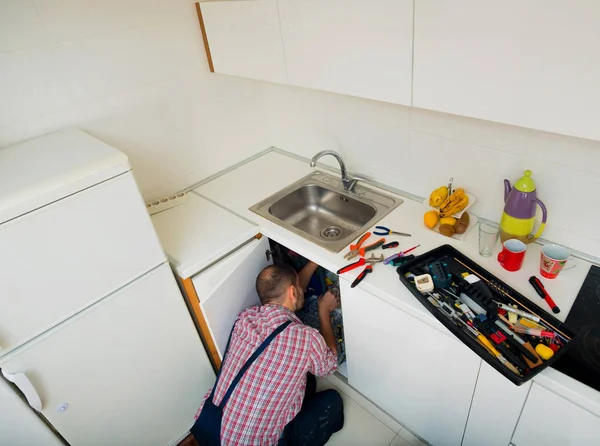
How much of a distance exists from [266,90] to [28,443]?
5.74 feet

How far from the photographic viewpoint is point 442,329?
3.75ft

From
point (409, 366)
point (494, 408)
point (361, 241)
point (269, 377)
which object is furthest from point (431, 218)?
point (269, 377)

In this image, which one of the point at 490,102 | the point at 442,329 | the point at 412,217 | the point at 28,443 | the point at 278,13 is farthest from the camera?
the point at 412,217

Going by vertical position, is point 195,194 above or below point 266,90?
below

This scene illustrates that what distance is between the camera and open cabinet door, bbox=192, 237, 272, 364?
1545mm

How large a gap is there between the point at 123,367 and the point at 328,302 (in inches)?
32.9

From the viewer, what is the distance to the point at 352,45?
3.93ft

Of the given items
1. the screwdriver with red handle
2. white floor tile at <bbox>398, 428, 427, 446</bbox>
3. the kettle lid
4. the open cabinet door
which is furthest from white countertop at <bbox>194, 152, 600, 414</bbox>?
white floor tile at <bbox>398, 428, 427, 446</bbox>

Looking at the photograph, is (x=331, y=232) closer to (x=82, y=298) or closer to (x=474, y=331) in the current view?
(x=474, y=331)

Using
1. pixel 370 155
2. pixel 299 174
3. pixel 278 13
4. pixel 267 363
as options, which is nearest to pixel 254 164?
pixel 299 174

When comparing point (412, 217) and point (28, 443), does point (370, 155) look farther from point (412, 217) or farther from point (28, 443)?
point (28, 443)

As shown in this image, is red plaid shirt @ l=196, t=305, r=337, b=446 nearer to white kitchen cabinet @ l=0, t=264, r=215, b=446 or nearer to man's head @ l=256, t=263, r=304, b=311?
man's head @ l=256, t=263, r=304, b=311

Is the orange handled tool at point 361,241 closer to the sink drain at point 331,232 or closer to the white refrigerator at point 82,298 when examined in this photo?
the sink drain at point 331,232

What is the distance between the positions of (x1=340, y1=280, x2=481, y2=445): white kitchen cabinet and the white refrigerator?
0.69m
